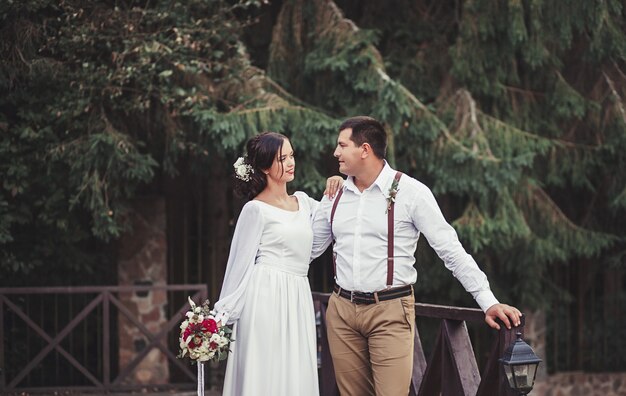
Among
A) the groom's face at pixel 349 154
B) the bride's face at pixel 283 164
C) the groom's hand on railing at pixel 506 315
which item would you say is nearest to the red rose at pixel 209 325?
the bride's face at pixel 283 164

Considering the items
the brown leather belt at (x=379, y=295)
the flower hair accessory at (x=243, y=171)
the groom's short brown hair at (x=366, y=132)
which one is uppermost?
the groom's short brown hair at (x=366, y=132)

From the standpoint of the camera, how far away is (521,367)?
4203mm

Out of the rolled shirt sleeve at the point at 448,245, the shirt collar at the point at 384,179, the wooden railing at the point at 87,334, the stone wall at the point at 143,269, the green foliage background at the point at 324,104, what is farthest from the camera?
the stone wall at the point at 143,269

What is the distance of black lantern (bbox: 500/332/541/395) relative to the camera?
13.8 ft

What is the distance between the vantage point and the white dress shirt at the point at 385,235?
4.54 metres

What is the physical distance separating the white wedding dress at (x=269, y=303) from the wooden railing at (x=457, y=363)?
638mm

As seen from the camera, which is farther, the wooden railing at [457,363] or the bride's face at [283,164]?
the bride's face at [283,164]

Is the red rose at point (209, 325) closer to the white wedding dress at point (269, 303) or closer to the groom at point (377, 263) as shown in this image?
the white wedding dress at point (269, 303)

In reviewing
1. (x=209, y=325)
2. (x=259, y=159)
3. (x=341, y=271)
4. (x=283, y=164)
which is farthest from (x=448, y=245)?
(x=209, y=325)

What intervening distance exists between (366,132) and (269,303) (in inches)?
39.0

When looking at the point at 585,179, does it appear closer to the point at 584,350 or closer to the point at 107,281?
the point at 584,350

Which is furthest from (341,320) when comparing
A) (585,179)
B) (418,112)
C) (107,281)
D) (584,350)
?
(584,350)

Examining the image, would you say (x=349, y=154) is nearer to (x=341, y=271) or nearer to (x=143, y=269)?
(x=341, y=271)

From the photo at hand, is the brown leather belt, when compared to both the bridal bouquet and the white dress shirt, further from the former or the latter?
the bridal bouquet
